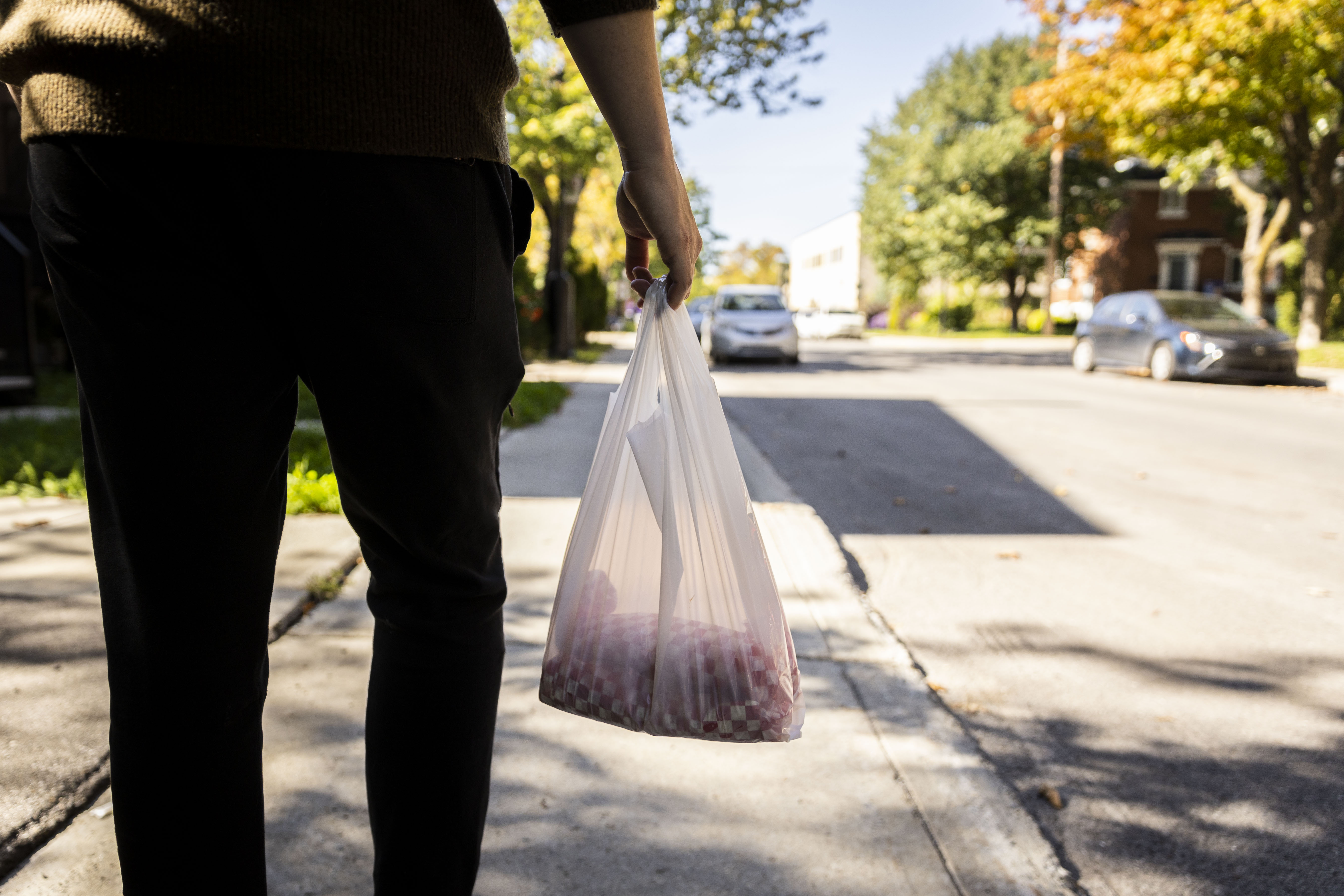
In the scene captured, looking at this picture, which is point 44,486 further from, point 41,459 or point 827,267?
point 827,267

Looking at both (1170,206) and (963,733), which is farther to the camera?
(1170,206)

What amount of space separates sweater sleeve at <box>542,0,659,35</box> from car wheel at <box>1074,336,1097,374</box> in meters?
14.9

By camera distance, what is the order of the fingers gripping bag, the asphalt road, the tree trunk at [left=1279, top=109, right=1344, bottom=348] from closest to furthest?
the fingers gripping bag < the asphalt road < the tree trunk at [left=1279, top=109, right=1344, bottom=348]

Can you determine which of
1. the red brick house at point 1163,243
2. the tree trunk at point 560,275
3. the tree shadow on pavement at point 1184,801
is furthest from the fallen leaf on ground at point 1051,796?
the red brick house at point 1163,243

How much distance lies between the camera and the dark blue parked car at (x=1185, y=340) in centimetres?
1221

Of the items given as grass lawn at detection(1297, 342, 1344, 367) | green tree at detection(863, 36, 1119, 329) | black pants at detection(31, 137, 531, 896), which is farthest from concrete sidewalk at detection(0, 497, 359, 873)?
green tree at detection(863, 36, 1119, 329)

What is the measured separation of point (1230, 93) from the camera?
46.8 ft

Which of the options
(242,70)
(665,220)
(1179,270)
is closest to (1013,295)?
(1179,270)

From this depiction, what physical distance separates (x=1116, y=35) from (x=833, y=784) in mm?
16605

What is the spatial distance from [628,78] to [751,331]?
14513 millimetres

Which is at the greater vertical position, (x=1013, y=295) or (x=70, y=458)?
(x=1013, y=295)

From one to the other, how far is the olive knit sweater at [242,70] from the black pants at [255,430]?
25mm

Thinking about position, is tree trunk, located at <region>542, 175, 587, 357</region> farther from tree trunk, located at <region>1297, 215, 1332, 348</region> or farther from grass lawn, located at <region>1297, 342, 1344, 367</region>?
tree trunk, located at <region>1297, 215, 1332, 348</region>

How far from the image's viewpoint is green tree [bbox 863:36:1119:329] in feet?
108
